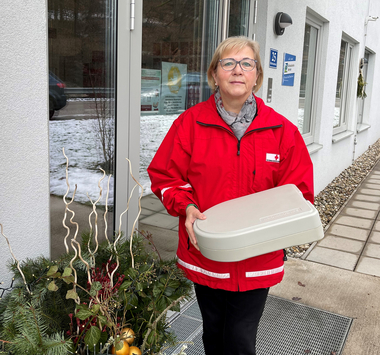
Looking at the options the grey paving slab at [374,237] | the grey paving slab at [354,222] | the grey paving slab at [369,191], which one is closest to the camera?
the grey paving slab at [374,237]

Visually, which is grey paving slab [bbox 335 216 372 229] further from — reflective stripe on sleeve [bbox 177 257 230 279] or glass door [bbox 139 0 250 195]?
reflective stripe on sleeve [bbox 177 257 230 279]

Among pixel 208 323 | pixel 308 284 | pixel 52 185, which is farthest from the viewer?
pixel 308 284

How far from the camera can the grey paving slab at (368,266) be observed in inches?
162

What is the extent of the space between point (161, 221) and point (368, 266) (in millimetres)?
2223

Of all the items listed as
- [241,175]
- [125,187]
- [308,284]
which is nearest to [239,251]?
[241,175]

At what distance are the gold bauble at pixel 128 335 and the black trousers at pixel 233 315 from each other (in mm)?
466

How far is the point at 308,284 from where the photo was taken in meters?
3.77

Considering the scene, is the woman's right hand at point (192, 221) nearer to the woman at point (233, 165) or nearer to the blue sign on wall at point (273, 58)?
the woman at point (233, 165)

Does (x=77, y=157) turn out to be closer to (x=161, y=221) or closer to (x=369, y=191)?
(x=161, y=221)

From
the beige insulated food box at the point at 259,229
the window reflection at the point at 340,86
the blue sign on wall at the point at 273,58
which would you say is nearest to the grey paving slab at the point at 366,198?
the window reflection at the point at 340,86

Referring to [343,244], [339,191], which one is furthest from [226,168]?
[339,191]

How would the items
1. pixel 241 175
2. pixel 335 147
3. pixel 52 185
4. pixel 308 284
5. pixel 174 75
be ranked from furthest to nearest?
pixel 335 147 → pixel 308 284 → pixel 174 75 → pixel 52 185 → pixel 241 175

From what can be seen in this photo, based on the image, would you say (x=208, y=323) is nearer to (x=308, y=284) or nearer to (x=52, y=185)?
(x=52, y=185)

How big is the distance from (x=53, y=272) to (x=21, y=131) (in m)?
0.72
